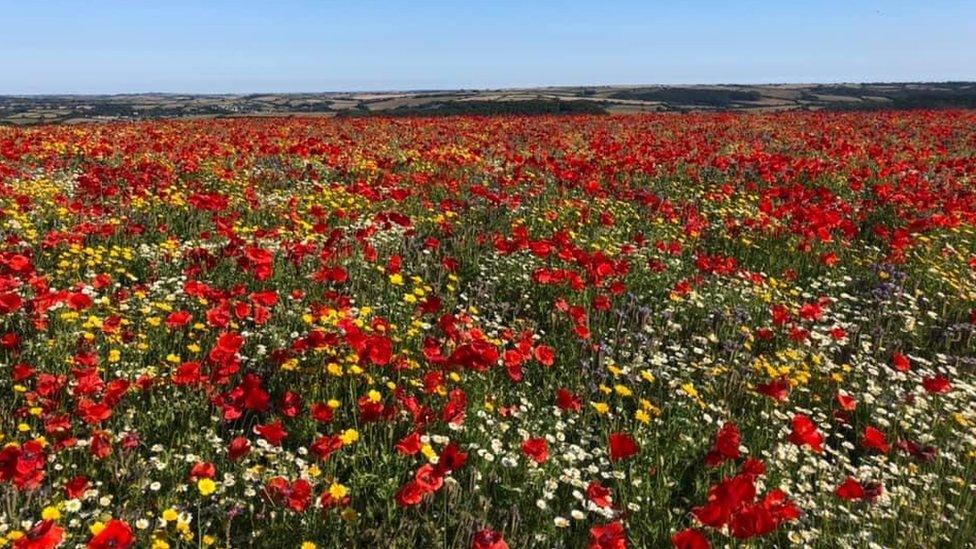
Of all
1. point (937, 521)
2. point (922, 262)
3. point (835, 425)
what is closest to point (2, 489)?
point (937, 521)

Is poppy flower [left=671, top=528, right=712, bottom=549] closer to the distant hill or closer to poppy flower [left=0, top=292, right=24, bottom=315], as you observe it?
poppy flower [left=0, top=292, right=24, bottom=315]

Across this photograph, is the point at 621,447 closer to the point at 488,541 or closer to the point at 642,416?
the point at 488,541

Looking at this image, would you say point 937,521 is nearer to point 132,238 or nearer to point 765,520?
point 765,520

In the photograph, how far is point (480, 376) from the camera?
5.08 m

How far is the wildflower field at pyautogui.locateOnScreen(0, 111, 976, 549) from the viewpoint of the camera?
352cm

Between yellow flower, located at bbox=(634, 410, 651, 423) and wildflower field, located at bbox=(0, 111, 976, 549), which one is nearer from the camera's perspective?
wildflower field, located at bbox=(0, 111, 976, 549)

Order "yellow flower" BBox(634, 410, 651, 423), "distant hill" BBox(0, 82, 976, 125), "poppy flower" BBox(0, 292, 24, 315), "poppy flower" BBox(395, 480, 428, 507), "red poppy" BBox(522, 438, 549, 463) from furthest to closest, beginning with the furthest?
"distant hill" BBox(0, 82, 976, 125) < "yellow flower" BBox(634, 410, 651, 423) < "poppy flower" BBox(0, 292, 24, 315) < "red poppy" BBox(522, 438, 549, 463) < "poppy flower" BBox(395, 480, 428, 507)

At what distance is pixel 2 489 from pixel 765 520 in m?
3.40

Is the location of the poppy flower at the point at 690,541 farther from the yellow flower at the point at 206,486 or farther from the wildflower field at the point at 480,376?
the yellow flower at the point at 206,486

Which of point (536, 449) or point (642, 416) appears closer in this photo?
point (536, 449)

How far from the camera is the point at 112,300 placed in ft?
19.5

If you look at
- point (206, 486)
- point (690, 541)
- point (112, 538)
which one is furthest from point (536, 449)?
point (112, 538)

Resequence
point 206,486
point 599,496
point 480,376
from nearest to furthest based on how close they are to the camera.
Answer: point 206,486
point 599,496
point 480,376

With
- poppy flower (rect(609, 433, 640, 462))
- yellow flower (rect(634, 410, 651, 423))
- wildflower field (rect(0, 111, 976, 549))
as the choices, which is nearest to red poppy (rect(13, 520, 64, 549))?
wildflower field (rect(0, 111, 976, 549))
